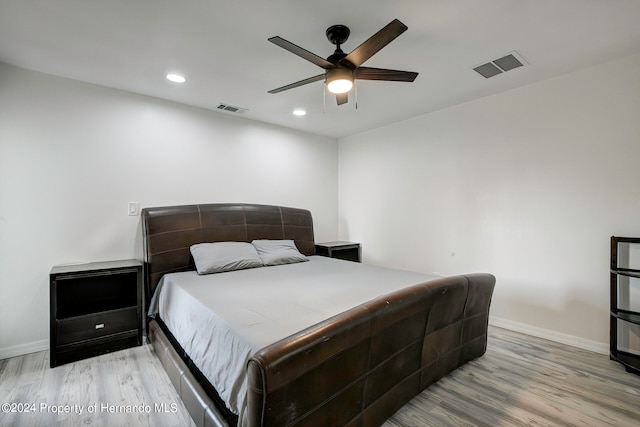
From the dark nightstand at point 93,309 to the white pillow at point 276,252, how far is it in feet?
4.08

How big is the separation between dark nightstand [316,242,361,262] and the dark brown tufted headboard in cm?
17

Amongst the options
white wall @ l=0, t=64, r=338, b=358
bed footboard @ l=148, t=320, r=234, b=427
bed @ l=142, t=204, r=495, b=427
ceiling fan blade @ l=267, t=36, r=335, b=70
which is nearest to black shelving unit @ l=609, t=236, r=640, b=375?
bed @ l=142, t=204, r=495, b=427

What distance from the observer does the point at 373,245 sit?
15.0ft

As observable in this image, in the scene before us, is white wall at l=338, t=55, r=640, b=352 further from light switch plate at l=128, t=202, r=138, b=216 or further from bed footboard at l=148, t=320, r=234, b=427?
light switch plate at l=128, t=202, r=138, b=216

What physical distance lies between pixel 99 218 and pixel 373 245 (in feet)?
11.4

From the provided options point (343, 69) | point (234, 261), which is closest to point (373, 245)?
point (234, 261)

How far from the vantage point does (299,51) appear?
1.83 metres

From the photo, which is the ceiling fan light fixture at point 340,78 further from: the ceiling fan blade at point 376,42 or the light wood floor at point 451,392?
the light wood floor at point 451,392

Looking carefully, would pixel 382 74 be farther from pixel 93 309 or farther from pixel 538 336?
pixel 93 309

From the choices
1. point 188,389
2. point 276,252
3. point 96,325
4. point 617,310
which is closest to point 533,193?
point 617,310

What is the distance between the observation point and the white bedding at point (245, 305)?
4.83 feet

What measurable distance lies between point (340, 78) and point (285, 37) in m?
0.55

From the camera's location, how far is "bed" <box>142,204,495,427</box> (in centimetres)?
120

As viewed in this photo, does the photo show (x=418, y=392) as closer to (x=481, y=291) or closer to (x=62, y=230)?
(x=481, y=291)
